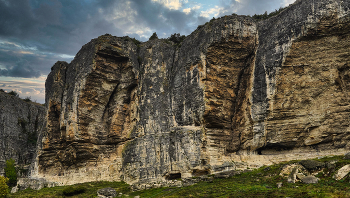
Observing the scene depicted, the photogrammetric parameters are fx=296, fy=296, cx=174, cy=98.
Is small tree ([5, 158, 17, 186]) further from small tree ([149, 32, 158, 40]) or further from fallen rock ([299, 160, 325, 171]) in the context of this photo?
fallen rock ([299, 160, 325, 171])

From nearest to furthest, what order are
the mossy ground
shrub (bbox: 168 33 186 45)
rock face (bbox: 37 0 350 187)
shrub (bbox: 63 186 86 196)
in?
the mossy ground < rock face (bbox: 37 0 350 187) < shrub (bbox: 63 186 86 196) < shrub (bbox: 168 33 186 45)

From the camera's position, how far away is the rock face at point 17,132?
47219mm

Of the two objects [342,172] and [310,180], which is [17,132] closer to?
[310,180]

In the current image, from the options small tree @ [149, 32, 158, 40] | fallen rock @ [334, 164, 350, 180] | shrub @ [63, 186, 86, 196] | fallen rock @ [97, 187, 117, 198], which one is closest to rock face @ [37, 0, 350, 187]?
fallen rock @ [97, 187, 117, 198]

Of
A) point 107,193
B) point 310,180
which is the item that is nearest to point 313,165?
point 310,180

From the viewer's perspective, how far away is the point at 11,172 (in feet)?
142

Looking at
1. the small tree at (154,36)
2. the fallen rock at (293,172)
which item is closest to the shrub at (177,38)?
the small tree at (154,36)

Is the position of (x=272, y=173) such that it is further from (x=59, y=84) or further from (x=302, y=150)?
(x=59, y=84)

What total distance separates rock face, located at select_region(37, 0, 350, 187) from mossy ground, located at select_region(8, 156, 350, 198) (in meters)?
2.64

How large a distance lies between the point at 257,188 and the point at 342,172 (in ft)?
18.4

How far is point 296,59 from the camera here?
27.6 m

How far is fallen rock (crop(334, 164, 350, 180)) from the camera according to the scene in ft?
63.6

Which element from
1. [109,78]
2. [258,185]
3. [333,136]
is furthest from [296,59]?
[109,78]

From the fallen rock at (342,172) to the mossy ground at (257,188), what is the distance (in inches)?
16.5
